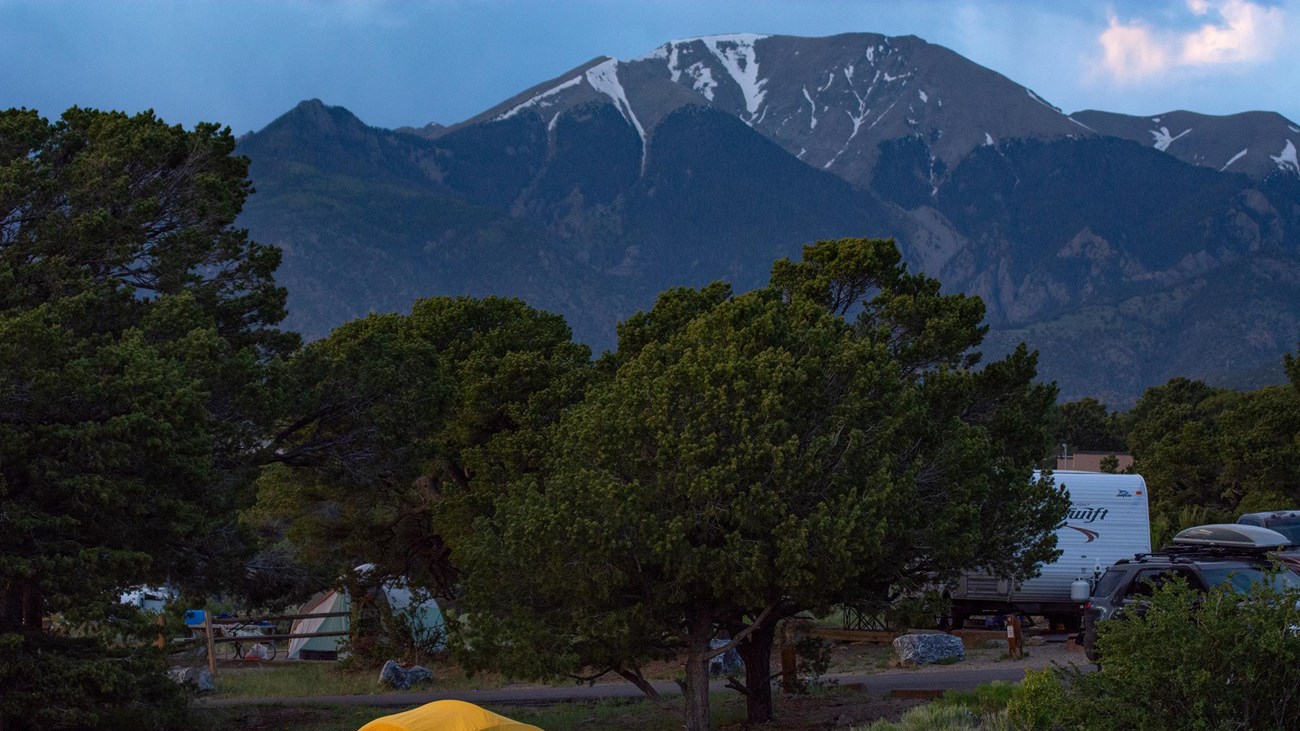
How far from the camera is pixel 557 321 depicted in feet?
107

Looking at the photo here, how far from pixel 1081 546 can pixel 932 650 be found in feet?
18.9

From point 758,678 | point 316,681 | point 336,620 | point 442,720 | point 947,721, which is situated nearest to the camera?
point 947,721

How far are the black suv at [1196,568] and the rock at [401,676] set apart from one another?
49.2ft

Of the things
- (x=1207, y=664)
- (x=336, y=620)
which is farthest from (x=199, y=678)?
(x=1207, y=664)

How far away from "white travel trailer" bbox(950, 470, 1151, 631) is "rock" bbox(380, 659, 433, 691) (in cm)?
1164

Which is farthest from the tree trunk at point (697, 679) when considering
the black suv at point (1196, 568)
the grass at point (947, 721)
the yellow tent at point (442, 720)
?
the black suv at point (1196, 568)

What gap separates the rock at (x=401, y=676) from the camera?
96.0ft

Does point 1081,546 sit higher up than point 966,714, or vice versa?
point 1081,546

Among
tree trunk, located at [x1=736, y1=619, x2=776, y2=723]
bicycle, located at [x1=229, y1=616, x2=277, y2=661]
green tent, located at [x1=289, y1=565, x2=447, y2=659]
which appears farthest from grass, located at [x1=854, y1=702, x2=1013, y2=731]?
bicycle, located at [x1=229, y1=616, x2=277, y2=661]

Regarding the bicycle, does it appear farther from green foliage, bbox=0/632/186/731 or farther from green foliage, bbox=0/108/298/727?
green foliage, bbox=0/632/186/731

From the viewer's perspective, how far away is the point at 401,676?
29.5 meters

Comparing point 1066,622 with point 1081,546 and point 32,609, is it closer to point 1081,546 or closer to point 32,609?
point 1081,546

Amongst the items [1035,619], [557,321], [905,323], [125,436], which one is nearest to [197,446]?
[125,436]

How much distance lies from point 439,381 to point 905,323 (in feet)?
27.1
